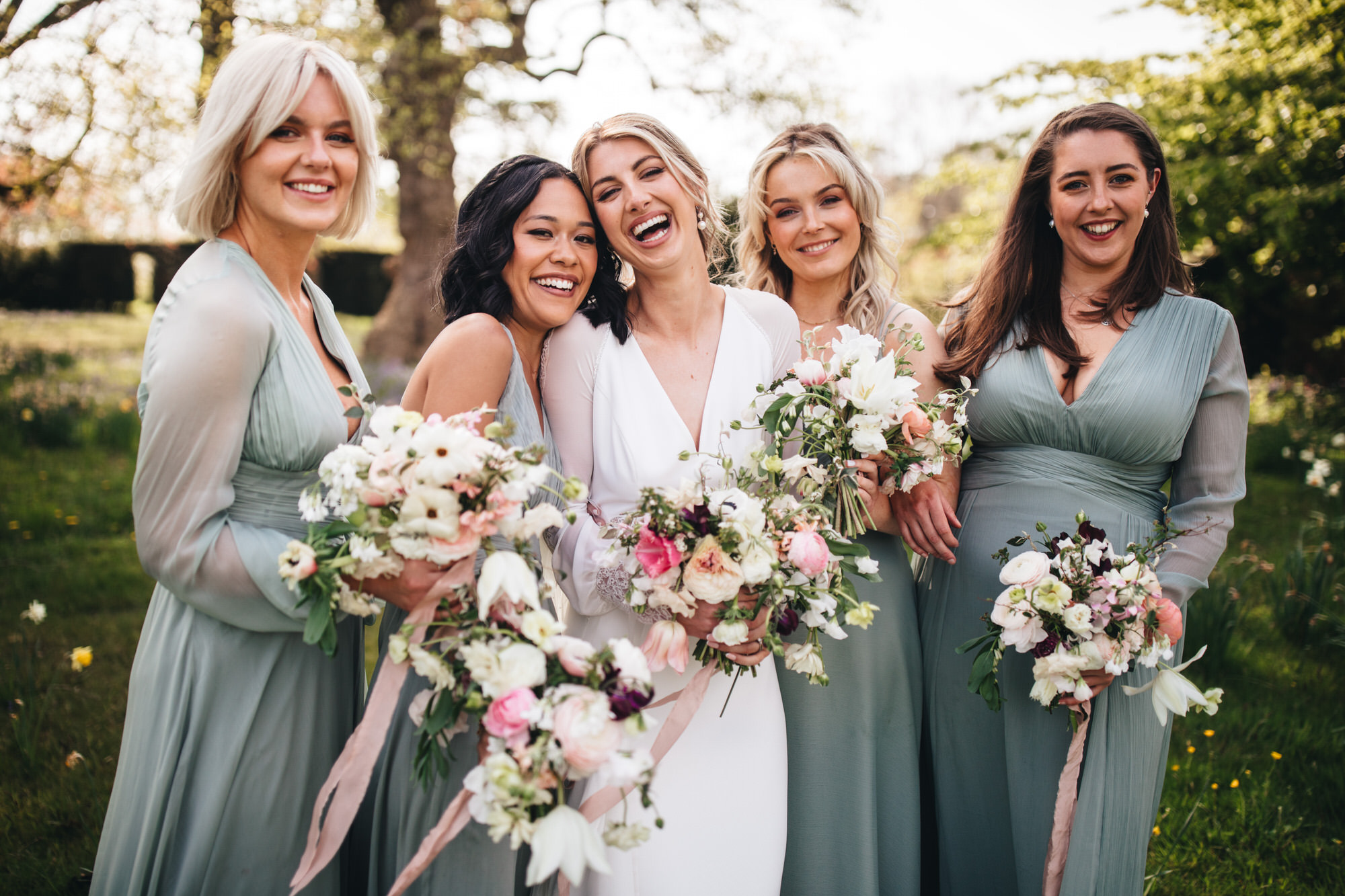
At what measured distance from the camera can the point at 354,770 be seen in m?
2.10

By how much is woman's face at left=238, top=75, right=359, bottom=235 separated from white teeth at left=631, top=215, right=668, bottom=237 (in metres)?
0.93

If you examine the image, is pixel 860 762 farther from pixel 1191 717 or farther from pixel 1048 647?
pixel 1191 717

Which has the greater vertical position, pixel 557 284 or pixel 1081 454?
pixel 557 284

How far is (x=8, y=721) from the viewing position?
4305 millimetres

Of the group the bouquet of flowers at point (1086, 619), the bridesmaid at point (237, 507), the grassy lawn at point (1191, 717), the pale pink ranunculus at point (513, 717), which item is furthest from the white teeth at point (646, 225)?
the grassy lawn at point (1191, 717)

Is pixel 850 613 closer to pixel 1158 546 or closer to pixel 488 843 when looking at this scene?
pixel 488 843

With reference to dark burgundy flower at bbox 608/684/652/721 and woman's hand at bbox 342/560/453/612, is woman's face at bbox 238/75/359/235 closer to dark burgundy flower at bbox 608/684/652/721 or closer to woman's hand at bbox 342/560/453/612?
woman's hand at bbox 342/560/453/612

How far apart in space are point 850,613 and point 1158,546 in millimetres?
1368

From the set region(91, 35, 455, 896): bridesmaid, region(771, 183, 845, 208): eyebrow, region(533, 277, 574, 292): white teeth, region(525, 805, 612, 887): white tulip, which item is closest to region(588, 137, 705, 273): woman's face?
region(533, 277, 574, 292): white teeth

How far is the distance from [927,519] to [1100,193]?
1314mm

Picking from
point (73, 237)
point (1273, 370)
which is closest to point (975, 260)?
point (1273, 370)

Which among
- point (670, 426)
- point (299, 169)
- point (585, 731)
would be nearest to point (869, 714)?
point (670, 426)

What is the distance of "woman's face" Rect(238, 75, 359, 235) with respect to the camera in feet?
A: 7.88

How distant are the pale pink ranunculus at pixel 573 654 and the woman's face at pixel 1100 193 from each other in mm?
2425
